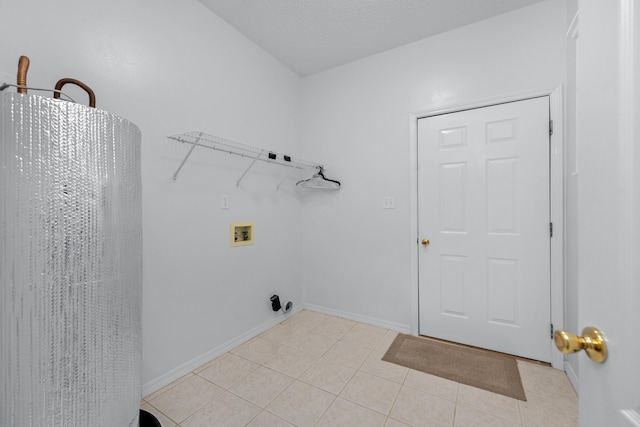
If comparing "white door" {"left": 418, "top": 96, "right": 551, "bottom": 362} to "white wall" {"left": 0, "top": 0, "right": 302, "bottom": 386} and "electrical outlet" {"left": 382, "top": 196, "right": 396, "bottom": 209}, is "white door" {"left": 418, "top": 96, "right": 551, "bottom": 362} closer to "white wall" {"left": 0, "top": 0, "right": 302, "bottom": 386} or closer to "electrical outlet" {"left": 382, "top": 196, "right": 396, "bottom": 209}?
"electrical outlet" {"left": 382, "top": 196, "right": 396, "bottom": 209}

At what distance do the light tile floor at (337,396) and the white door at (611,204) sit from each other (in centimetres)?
116

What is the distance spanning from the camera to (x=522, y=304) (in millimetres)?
1989

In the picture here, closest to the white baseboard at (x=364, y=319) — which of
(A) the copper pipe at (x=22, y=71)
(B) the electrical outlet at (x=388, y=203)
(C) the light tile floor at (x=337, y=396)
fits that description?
(C) the light tile floor at (x=337, y=396)

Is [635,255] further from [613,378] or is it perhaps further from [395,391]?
[395,391]

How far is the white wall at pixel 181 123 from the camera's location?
4.40 feet

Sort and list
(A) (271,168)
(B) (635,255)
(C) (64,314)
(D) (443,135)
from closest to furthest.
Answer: (B) (635,255), (C) (64,314), (D) (443,135), (A) (271,168)

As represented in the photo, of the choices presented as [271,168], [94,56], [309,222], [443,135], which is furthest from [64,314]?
[443,135]

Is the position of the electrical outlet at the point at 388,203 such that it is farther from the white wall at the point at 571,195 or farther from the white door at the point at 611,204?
the white door at the point at 611,204

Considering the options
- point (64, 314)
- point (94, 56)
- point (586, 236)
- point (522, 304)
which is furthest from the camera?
point (522, 304)

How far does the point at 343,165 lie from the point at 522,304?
188 centimetres

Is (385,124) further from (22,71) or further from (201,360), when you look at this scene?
(201,360)

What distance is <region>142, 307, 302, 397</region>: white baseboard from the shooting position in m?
1.64

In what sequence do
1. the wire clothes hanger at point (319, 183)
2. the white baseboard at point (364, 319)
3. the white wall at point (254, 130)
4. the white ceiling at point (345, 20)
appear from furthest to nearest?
the wire clothes hanger at point (319, 183)
the white baseboard at point (364, 319)
the white ceiling at point (345, 20)
the white wall at point (254, 130)

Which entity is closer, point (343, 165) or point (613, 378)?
point (613, 378)
